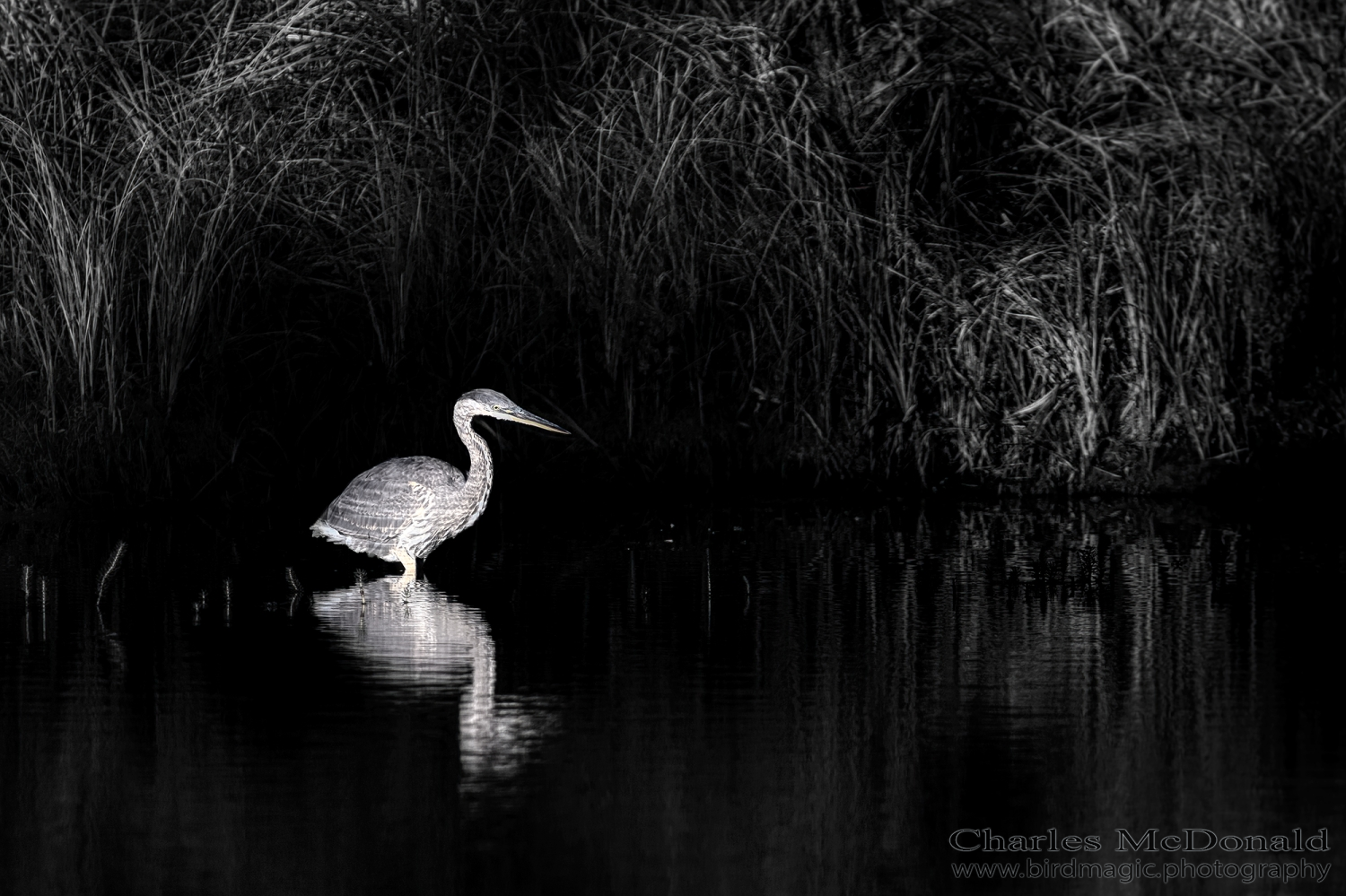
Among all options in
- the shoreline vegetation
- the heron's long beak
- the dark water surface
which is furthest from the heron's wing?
the shoreline vegetation

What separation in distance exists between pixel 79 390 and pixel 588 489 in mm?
2827

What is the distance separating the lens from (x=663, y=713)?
650 cm

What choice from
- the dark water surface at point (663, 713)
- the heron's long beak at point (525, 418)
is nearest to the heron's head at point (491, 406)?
the heron's long beak at point (525, 418)

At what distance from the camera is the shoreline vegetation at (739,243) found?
37.4 feet

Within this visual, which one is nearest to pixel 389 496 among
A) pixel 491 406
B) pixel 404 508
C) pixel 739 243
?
pixel 404 508

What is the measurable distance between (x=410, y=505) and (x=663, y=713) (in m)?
3.10

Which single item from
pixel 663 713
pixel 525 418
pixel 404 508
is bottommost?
pixel 663 713

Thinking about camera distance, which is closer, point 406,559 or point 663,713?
point 663,713

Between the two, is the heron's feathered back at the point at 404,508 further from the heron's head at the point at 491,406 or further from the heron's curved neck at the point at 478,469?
the heron's head at the point at 491,406

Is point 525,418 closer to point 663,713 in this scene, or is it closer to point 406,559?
point 406,559

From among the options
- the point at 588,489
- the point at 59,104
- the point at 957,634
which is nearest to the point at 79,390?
the point at 59,104

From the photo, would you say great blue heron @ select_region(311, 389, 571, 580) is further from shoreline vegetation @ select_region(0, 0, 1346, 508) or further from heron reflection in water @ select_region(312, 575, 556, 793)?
shoreline vegetation @ select_region(0, 0, 1346, 508)

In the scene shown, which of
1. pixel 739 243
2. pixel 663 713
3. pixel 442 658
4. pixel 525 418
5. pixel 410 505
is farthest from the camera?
pixel 739 243

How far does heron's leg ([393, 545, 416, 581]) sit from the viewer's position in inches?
368
